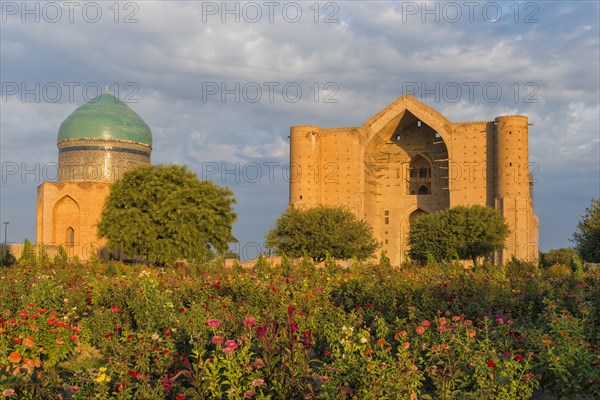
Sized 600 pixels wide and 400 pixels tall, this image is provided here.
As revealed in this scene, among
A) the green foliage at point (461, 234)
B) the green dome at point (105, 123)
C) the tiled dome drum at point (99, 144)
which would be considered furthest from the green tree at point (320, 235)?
the green dome at point (105, 123)

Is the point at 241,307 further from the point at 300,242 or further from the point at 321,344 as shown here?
the point at 300,242

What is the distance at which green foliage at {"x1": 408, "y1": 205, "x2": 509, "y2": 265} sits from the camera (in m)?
38.1

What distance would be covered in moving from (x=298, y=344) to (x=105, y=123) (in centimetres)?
3947

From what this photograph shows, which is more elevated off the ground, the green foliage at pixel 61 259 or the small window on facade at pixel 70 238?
the small window on facade at pixel 70 238

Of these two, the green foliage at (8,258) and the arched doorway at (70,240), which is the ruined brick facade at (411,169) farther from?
the green foliage at (8,258)

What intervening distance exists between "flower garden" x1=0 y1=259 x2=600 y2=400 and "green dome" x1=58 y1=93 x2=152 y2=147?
108 feet

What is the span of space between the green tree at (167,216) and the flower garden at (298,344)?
55.5ft

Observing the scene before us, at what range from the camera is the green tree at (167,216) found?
1074 inches

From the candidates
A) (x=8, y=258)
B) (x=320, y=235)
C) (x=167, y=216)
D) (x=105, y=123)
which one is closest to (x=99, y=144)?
(x=105, y=123)

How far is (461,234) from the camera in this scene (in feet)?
125

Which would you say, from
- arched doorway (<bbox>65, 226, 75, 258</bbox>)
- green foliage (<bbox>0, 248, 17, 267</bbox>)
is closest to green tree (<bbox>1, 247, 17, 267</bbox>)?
green foliage (<bbox>0, 248, 17, 267</bbox>)

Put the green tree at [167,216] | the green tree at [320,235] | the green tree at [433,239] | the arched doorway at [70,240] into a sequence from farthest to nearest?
1. the arched doorway at [70,240]
2. the green tree at [433,239]
3. the green tree at [320,235]
4. the green tree at [167,216]

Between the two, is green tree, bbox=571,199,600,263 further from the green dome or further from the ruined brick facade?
the green dome

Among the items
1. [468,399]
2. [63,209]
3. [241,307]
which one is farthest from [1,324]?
[63,209]
